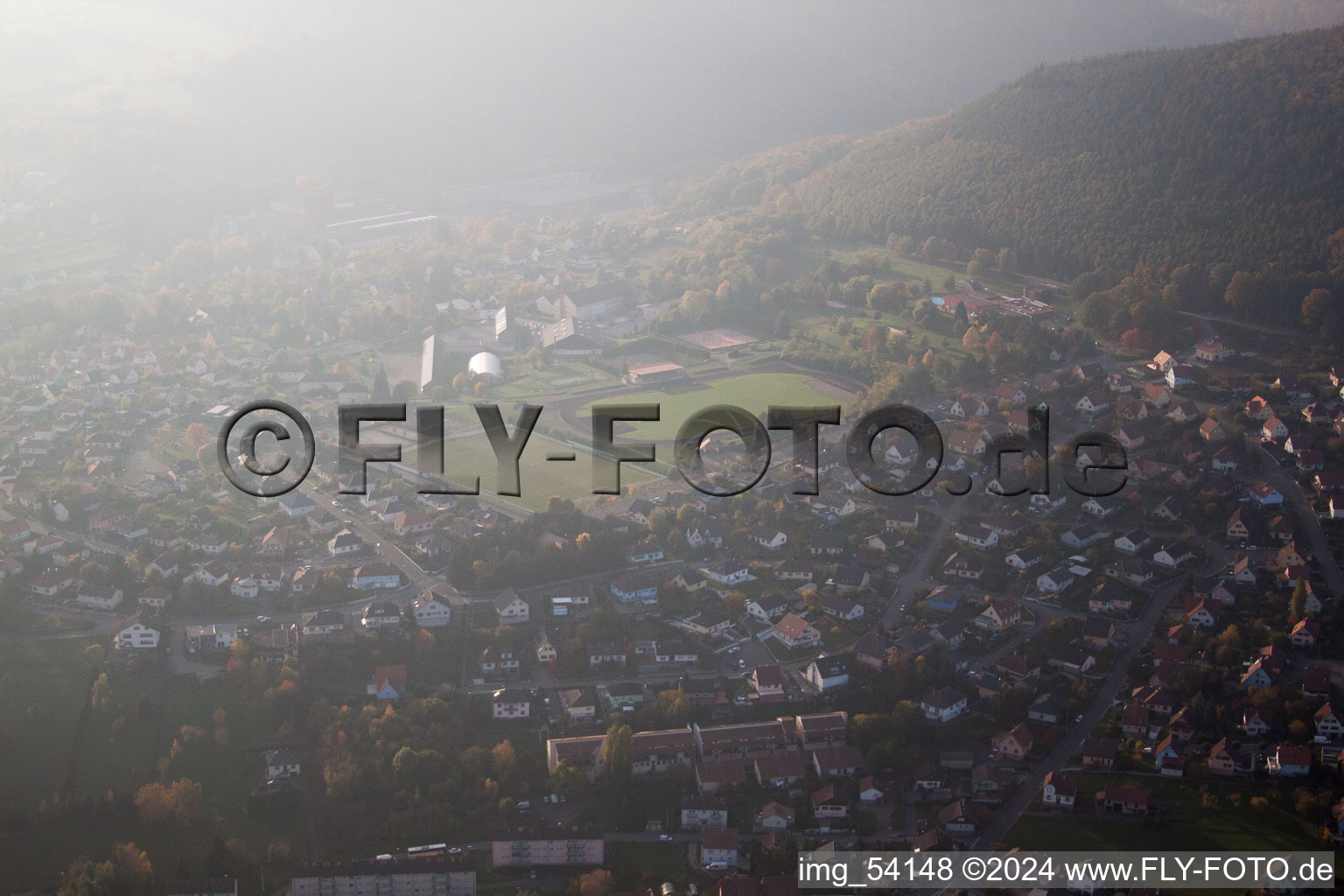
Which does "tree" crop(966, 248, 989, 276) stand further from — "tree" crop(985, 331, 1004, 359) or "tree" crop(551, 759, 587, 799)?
"tree" crop(551, 759, 587, 799)

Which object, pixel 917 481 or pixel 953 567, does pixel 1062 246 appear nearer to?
pixel 917 481

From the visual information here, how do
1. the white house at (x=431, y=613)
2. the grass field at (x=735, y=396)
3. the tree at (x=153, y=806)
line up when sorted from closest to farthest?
the tree at (x=153, y=806), the white house at (x=431, y=613), the grass field at (x=735, y=396)

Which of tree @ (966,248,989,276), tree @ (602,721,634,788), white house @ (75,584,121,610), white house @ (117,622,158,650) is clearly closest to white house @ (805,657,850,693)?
tree @ (602,721,634,788)

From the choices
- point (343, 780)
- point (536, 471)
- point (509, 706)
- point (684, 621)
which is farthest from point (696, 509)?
point (343, 780)

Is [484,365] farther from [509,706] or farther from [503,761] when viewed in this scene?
[503,761]

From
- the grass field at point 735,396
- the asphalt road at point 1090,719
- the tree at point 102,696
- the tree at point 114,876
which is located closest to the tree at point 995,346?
the grass field at point 735,396

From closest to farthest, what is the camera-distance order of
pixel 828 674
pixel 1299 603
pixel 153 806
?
pixel 153 806 → pixel 828 674 → pixel 1299 603

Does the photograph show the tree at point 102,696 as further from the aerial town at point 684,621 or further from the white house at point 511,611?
the white house at point 511,611
